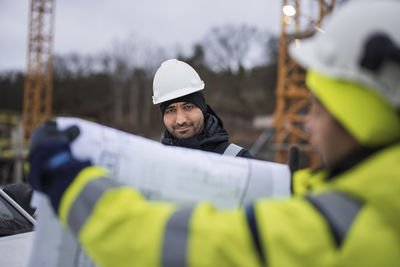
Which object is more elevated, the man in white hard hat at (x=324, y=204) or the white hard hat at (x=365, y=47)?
the white hard hat at (x=365, y=47)

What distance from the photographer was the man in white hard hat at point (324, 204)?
802 millimetres

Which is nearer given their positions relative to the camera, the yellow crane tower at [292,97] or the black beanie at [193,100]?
the black beanie at [193,100]

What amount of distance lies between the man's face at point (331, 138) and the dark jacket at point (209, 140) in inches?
48.4

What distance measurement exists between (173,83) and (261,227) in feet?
5.68

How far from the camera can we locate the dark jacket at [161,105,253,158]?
2271 mm

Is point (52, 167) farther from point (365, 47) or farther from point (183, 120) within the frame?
point (183, 120)

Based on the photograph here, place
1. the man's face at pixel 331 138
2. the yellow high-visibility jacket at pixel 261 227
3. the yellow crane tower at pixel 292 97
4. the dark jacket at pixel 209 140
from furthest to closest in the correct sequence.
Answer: the yellow crane tower at pixel 292 97 → the dark jacket at pixel 209 140 → the man's face at pixel 331 138 → the yellow high-visibility jacket at pixel 261 227

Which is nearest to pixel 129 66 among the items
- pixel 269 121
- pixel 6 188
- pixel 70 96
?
pixel 70 96

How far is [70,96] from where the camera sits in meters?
48.2

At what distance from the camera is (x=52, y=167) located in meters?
0.92

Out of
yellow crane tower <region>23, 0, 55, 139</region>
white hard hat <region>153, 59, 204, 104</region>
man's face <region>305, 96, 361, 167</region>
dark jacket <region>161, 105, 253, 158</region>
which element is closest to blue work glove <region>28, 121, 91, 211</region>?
man's face <region>305, 96, 361, 167</region>

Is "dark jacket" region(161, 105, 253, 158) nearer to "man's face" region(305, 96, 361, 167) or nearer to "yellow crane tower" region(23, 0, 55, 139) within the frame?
"man's face" region(305, 96, 361, 167)

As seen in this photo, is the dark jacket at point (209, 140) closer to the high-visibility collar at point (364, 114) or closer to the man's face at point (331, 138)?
the man's face at point (331, 138)

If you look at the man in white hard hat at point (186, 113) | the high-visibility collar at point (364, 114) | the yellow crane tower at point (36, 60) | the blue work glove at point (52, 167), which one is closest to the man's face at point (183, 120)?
the man in white hard hat at point (186, 113)
